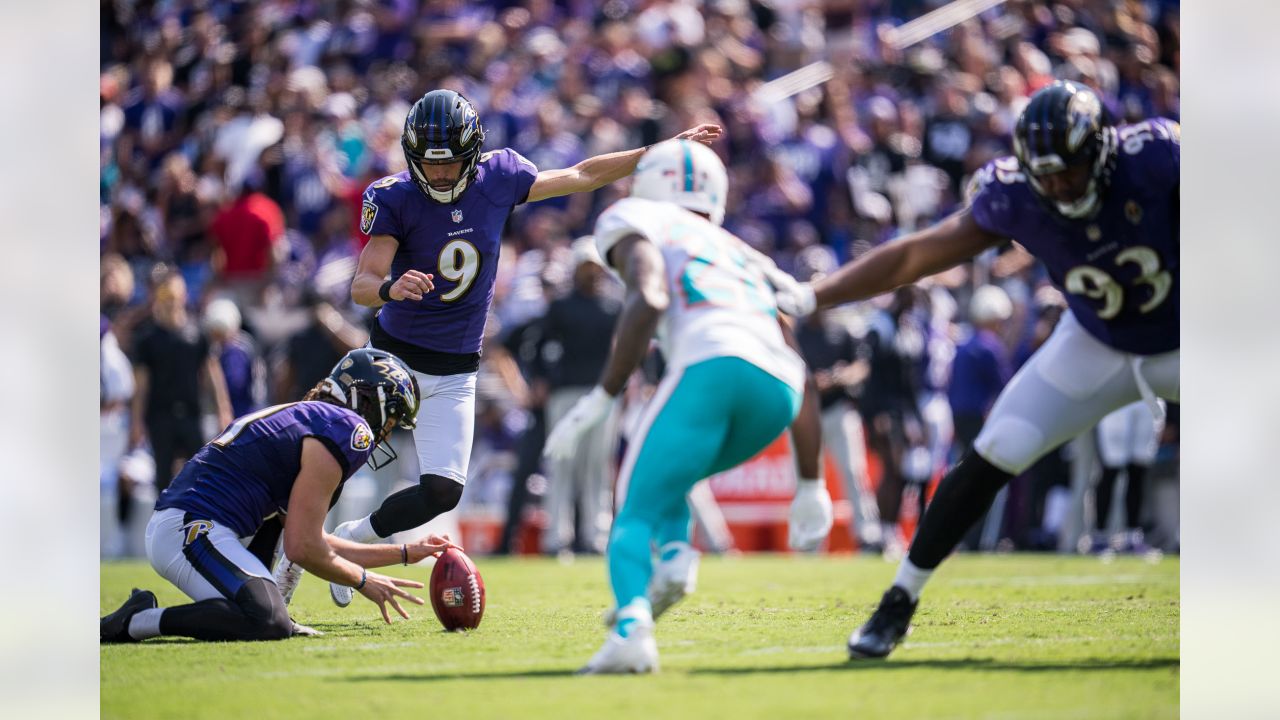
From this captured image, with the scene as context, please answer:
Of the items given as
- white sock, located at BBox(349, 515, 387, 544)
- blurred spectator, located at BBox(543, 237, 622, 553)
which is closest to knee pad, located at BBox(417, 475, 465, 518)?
white sock, located at BBox(349, 515, 387, 544)

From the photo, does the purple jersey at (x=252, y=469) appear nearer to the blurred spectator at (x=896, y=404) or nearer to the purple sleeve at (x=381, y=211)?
the purple sleeve at (x=381, y=211)

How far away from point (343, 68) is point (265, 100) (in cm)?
→ 114

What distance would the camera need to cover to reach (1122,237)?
4.29 meters

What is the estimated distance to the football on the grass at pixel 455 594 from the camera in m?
5.12

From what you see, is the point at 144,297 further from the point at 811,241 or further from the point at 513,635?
the point at 513,635

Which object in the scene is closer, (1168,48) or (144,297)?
(1168,48)

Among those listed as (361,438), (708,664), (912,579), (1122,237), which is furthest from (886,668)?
(361,438)

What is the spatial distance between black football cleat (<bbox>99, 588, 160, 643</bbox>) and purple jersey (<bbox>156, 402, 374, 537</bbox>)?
0.34 metres

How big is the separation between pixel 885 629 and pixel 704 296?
1103 mm

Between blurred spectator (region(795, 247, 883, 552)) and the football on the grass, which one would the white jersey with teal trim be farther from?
blurred spectator (region(795, 247, 883, 552))

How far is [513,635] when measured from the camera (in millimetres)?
5004

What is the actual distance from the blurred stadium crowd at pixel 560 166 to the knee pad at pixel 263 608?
15.6ft

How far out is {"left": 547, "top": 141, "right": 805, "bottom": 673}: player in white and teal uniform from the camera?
3.93 metres
